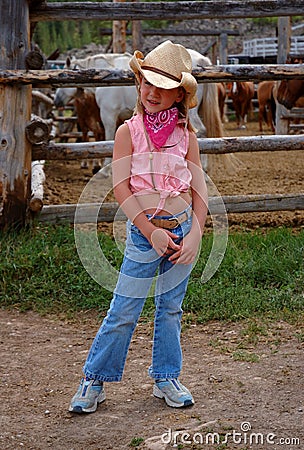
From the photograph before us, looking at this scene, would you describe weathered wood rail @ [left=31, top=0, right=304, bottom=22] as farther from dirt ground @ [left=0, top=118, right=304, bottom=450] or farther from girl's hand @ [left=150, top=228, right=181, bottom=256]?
girl's hand @ [left=150, top=228, right=181, bottom=256]

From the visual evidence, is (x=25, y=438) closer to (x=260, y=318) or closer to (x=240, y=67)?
(x=260, y=318)

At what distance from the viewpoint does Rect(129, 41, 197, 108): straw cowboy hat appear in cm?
283

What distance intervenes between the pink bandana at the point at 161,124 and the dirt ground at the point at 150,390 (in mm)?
1174

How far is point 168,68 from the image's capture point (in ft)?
9.37

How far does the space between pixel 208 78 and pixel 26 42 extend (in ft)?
4.52

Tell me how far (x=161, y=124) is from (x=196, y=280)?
2.04 metres

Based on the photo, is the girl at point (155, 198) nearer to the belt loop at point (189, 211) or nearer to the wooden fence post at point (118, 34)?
the belt loop at point (189, 211)

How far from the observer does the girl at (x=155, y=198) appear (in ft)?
9.49

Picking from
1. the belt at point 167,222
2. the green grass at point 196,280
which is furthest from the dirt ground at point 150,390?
the belt at point 167,222

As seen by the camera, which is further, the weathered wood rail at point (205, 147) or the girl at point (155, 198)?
the weathered wood rail at point (205, 147)

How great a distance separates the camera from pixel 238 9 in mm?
5852

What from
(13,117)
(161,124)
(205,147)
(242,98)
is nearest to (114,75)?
(13,117)

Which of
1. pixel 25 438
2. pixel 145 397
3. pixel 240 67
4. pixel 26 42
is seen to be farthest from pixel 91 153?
pixel 25 438

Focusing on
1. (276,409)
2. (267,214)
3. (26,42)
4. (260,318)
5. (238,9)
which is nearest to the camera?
(276,409)
